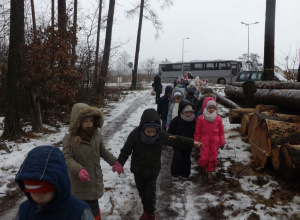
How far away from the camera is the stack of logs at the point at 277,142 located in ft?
14.0

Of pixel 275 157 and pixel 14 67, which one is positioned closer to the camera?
pixel 275 157

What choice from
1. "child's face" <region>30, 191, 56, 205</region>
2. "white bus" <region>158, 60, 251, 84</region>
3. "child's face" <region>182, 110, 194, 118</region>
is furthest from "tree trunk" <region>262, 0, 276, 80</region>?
"white bus" <region>158, 60, 251, 84</region>

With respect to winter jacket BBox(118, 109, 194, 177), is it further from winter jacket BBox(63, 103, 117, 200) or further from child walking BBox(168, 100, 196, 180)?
child walking BBox(168, 100, 196, 180)

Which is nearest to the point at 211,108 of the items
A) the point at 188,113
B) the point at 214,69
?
the point at 188,113

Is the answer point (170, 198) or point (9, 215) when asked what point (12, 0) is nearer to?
point (9, 215)

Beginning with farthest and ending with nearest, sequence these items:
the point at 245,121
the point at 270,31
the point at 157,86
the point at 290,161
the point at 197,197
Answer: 1. the point at 157,86
2. the point at 270,31
3. the point at 245,121
4. the point at 197,197
5. the point at 290,161

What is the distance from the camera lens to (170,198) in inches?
170

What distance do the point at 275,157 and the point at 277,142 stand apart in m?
0.27

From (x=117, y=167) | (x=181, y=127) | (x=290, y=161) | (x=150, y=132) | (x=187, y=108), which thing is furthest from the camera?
(x=181, y=127)

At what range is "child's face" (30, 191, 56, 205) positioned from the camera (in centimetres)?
153

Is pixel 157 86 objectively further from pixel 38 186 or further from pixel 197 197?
pixel 38 186

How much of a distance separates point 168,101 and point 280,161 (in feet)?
11.7

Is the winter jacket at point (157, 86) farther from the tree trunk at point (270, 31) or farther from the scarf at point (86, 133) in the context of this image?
the scarf at point (86, 133)

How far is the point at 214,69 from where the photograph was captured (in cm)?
3525
